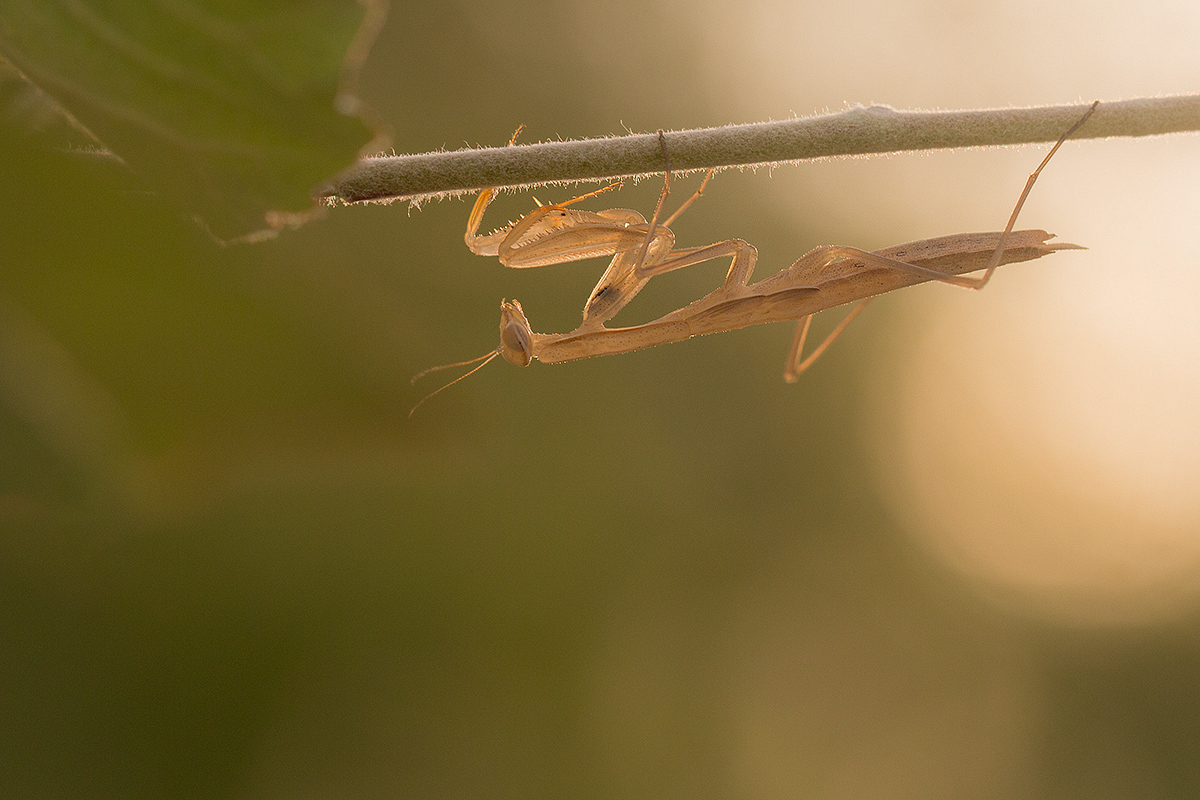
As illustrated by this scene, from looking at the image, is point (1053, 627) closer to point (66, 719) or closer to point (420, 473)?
point (66, 719)

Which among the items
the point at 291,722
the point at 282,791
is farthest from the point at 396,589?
the point at 282,791

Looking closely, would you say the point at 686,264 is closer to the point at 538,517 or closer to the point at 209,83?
the point at 209,83

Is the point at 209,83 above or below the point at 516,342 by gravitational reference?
below

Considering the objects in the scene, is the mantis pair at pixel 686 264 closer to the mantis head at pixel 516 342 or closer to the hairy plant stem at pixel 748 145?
the mantis head at pixel 516 342

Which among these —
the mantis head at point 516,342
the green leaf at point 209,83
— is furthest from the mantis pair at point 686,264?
the green leaf at point 209,83

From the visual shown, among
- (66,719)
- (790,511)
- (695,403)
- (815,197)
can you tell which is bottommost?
(66,719)

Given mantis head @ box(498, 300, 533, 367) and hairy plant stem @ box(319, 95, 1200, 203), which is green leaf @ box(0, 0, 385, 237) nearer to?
hairy plant stem @ box(319, 95, 1200, 203)

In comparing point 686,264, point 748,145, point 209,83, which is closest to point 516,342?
point 686,264
